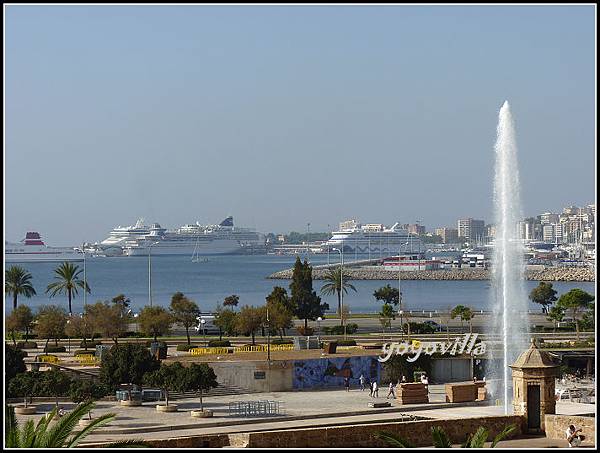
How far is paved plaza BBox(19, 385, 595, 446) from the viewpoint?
23484 mm

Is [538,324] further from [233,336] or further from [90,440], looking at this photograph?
[90,440]

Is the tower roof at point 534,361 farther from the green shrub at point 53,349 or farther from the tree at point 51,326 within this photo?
the tree at point 51,326

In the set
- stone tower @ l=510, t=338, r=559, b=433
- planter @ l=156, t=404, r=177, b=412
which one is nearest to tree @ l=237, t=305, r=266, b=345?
planter @ l=156, t=404, r=177, b=412

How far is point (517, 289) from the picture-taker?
3366 centimetres

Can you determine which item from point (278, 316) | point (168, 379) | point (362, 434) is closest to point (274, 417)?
point (168, 379)

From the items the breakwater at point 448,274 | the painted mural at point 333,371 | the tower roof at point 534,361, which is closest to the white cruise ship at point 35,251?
the breakwater at point 448,274

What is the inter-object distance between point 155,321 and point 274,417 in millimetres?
17175

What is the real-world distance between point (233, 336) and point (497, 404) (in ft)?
73.6

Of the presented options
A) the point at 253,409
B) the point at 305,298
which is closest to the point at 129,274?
the point at 305,298

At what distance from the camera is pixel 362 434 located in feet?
53.4

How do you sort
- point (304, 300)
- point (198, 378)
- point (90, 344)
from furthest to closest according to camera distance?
point (304, 300) < point (90, 344) < point (198, 378)

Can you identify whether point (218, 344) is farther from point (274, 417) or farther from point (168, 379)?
point (274, 417)

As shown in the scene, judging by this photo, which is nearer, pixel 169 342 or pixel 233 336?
pixel 169 342

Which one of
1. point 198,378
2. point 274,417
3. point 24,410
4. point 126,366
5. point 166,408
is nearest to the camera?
point 274,417
